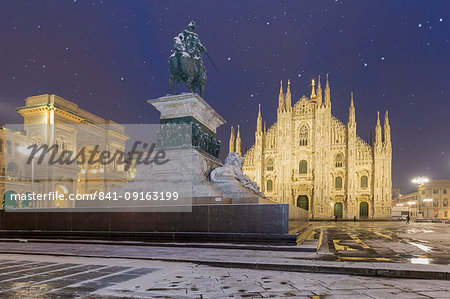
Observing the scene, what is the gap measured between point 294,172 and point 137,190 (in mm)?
45813

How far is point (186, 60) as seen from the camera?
587 inches

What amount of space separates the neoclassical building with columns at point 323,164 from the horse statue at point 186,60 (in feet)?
140

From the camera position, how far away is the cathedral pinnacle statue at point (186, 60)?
15.0 m

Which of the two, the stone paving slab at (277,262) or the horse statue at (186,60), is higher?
the horse statue at (186,60)

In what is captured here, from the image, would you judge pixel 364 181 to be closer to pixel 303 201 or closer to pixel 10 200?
pixel 303 201

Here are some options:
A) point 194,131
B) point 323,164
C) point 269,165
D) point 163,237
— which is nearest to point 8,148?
point 269,165

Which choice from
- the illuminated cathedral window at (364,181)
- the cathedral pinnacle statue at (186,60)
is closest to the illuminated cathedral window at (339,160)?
the illuminated cathedral window at (364,181)

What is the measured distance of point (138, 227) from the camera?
11.8m

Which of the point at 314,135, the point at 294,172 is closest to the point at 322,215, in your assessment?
the point at 294,172

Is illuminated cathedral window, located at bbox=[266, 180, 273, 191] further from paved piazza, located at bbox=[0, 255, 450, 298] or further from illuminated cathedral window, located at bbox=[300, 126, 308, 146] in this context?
paved piazza, located at bbox=[0, 255, 450, 298]

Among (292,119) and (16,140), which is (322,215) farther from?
(16,140)

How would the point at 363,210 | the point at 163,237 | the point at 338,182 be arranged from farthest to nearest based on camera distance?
the point at 338,182 → the point at 363,210 → the point at 163,237

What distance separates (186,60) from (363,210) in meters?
46.5

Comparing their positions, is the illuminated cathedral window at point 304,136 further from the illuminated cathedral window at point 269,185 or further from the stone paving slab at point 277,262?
the stone paving slab at point 277,262
